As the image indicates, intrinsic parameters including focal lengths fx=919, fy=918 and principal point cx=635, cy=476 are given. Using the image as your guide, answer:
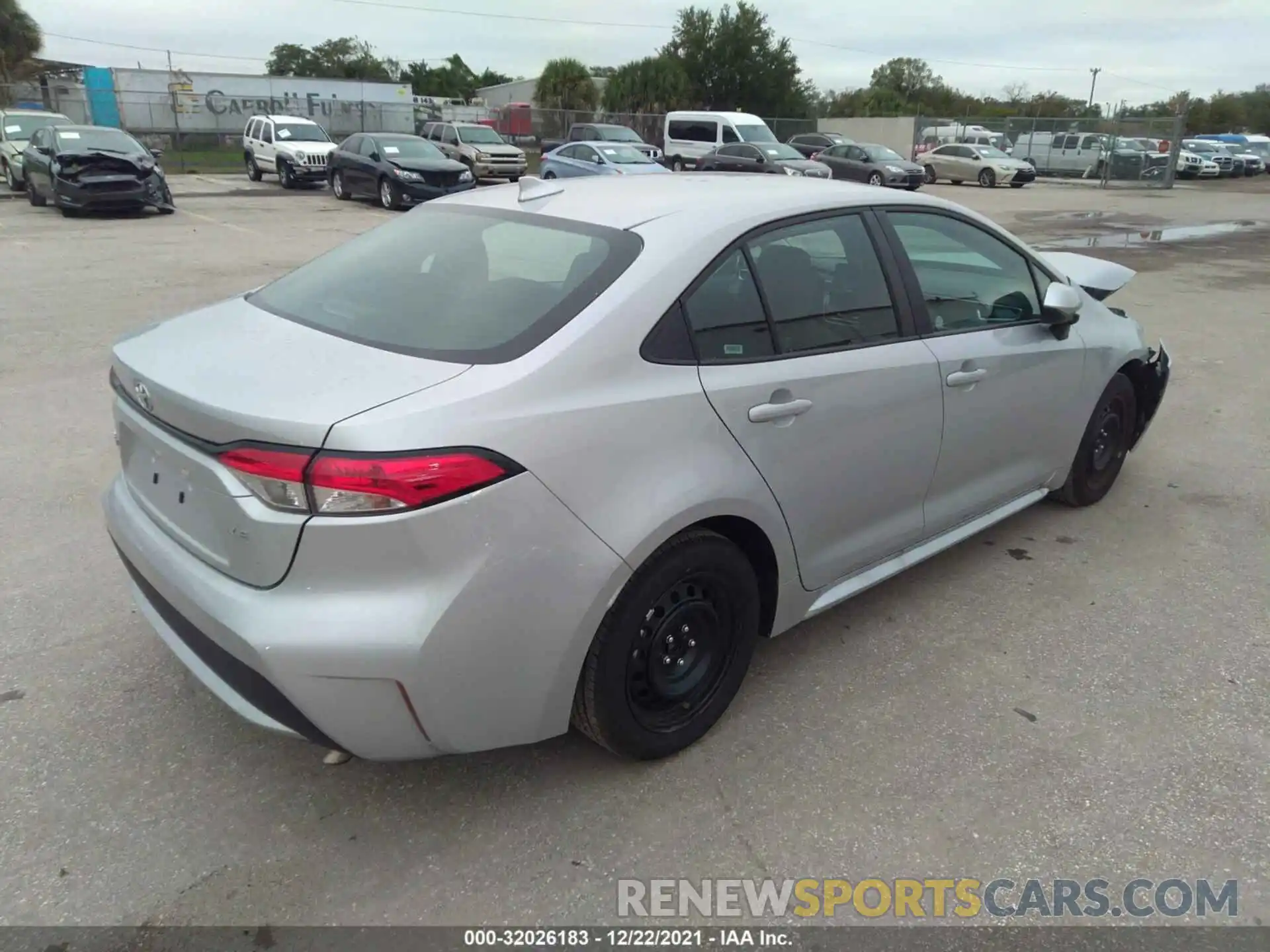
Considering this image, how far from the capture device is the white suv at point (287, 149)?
74.4 ft

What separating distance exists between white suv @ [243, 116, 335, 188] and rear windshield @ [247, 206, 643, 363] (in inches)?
852

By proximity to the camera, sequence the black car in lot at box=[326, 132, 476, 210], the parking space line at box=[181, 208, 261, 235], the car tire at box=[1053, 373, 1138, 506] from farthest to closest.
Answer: the black car in lot at box=[326, 132, 476, 210] → the parking space line at box=[181, 208, 261, 235] → the car tire at box=[1053, 373, 1138, 506]

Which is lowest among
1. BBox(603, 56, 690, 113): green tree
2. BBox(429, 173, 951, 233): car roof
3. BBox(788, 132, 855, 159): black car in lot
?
BBox(429, 173, 951, 233): car roof

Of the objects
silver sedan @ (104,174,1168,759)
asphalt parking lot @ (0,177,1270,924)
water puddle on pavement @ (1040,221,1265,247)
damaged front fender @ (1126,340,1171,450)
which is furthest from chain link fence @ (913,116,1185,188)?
silver sedan @ (104,174,1168,759)

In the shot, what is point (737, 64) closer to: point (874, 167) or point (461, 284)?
point (874, 167)

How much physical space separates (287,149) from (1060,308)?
23249 millimetres

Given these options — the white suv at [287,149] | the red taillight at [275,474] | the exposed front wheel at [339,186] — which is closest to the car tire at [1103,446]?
the red taillight at [275,474]

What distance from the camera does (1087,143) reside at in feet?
112

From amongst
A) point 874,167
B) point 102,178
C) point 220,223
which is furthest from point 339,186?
point 874,167

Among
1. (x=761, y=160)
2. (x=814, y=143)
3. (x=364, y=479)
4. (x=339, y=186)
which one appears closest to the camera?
(x=364, y=479)

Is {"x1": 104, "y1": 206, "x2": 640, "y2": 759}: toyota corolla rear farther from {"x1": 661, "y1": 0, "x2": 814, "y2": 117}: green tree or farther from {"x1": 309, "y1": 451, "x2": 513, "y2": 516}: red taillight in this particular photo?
{"x1": 661, "y1": 0, "x2": 814, "y2": 117}: green tree

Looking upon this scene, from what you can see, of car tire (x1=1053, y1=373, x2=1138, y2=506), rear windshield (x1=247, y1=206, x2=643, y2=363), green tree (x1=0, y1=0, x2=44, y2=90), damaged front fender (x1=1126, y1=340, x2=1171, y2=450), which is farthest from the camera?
green tree (x1=0, y1=0, x2=44, y2=90)

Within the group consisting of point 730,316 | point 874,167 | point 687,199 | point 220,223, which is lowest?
point 220,223

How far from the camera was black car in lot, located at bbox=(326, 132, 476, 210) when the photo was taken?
60.7ft
